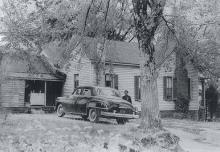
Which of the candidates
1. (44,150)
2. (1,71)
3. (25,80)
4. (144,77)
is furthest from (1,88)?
(44,150)

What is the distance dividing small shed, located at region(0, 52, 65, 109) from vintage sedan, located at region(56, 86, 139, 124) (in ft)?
19.4

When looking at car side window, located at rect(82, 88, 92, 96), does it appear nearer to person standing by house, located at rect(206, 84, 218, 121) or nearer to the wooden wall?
the wooden wall

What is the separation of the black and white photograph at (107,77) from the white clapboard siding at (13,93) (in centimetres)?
7

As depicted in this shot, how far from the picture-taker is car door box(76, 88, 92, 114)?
19391mm

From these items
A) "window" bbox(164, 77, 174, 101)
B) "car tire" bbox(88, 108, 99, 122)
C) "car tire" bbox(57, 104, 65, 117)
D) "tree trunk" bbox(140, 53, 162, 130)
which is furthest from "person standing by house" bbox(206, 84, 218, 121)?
"tree trunk" bbox(140, 53, 162, 130)

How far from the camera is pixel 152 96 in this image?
13609mm

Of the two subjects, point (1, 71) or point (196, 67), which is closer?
point (1, 71)

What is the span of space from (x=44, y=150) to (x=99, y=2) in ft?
29.2

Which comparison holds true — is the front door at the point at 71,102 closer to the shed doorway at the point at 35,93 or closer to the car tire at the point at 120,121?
the car tire at the point at 120,121

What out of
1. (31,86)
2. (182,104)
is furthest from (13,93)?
(182,104)

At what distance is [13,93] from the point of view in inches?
1083

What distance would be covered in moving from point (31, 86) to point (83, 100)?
11396mm

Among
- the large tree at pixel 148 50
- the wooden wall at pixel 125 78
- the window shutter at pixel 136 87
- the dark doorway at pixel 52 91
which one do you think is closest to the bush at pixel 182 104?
the wooden wall at pixel 125 78

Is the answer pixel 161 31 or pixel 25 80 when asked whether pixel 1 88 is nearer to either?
pixel 25 80
